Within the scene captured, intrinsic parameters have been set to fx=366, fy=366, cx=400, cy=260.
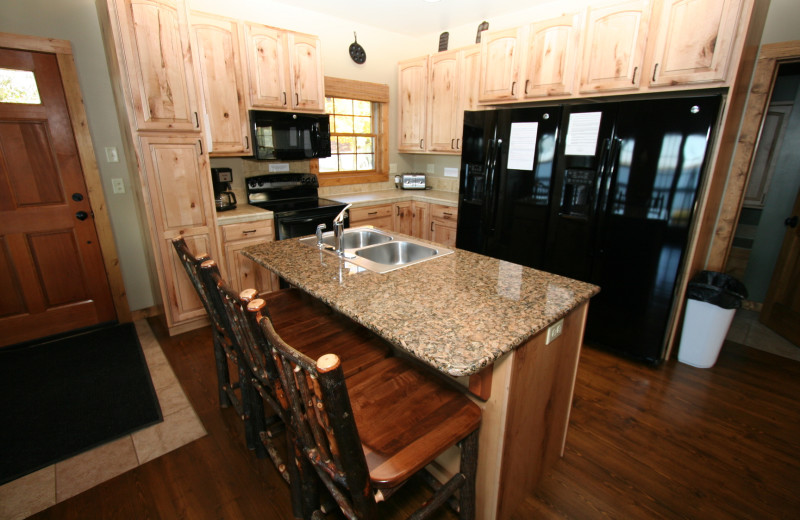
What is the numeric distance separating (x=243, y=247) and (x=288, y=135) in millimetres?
1067

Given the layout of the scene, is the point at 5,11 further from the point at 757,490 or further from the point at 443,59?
the point at 757,490

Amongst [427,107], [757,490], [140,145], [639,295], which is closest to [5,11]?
[140,145]

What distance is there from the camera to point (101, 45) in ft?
8.86

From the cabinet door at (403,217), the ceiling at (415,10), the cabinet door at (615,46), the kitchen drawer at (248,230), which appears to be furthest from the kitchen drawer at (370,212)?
the cabinet door at (615,46)

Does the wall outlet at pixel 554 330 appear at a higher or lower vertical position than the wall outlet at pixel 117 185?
lower

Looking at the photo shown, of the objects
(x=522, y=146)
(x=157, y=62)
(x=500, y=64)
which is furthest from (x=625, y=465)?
(x=157, y=62)

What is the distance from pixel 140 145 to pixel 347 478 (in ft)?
8.57

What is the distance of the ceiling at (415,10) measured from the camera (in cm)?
330

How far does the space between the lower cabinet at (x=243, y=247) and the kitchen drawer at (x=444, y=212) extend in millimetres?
1698

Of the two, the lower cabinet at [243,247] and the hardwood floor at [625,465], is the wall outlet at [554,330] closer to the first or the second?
the hardwood floor at [625,465]

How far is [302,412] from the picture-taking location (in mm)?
1010

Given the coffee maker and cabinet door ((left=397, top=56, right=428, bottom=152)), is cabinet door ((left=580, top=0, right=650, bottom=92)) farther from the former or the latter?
the coffee maker

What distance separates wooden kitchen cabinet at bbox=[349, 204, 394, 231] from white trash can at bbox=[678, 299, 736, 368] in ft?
8.74

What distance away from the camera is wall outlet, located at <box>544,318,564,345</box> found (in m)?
1.34
